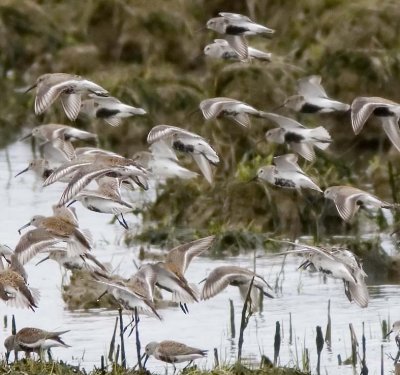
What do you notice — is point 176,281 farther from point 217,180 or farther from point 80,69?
point 80,69

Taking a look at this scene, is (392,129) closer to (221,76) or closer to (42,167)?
(42,167)

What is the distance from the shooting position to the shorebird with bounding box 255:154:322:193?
33.0ft

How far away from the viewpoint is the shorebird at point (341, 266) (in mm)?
8578

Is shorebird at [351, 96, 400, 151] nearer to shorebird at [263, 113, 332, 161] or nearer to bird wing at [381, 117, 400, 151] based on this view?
bird wing at [381, 117, 400, 151]

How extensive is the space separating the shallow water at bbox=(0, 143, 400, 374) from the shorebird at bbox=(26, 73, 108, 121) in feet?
4.80

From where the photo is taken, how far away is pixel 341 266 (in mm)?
8570

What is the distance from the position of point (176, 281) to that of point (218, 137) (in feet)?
23.1

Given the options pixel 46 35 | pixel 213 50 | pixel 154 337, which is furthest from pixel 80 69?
pixel 154 337

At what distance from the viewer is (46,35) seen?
20562 millimetres

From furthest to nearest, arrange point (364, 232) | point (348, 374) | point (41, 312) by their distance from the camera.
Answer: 1. point (364, 232)
2. point (41, 312)
3. point (348, 374)

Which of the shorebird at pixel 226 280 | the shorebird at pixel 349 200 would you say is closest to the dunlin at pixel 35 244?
the shorebird at pixel 226 280

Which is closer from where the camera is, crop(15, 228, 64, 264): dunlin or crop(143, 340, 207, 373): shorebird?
crop(143, 340, 207, 373): shorebird

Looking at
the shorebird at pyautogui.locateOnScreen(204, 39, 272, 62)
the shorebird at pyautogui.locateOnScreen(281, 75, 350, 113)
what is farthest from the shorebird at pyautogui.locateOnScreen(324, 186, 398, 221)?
the shorebird at pyautogui.locateOnScreen(204, 39, 272, 62)

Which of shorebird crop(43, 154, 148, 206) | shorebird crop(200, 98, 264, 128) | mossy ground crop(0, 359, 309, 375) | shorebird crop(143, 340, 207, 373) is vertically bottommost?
mossy ground crop(0, 359, 309, 375)
